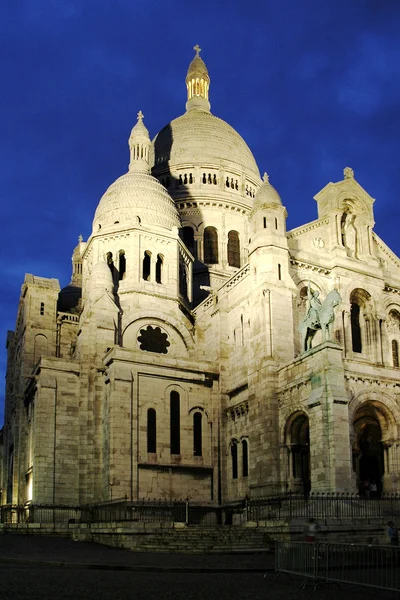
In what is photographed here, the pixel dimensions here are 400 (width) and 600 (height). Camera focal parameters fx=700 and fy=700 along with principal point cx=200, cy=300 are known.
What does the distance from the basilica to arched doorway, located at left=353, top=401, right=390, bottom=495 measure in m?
0.09

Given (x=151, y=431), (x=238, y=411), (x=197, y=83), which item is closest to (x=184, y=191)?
(x=197, y=83)

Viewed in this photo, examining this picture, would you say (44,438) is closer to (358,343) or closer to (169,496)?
(169,496)

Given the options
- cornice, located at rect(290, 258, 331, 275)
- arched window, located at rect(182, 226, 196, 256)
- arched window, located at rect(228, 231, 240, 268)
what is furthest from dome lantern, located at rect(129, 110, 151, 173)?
cornice, located at rect(290, 258, 331, 275)

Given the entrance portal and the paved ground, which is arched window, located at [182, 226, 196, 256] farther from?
the paved ground

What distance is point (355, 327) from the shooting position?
44.5 meters

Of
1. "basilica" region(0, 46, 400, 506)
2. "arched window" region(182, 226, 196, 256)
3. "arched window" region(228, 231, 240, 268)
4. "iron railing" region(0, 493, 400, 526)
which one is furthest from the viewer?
"arched window" region(228, 231, 240, 268)

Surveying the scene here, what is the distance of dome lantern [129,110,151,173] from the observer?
56.1m

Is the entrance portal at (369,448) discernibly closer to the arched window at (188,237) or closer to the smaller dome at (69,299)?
the smaller dome at (69,299)

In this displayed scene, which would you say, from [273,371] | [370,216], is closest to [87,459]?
[273,371]

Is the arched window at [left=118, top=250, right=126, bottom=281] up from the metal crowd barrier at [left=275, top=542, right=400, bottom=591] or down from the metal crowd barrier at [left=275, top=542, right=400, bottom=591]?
up

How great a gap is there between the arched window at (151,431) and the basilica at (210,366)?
0.32 ft

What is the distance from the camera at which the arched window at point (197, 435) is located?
43.2 m

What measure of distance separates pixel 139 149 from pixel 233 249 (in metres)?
12.3

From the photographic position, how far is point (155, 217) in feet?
165
